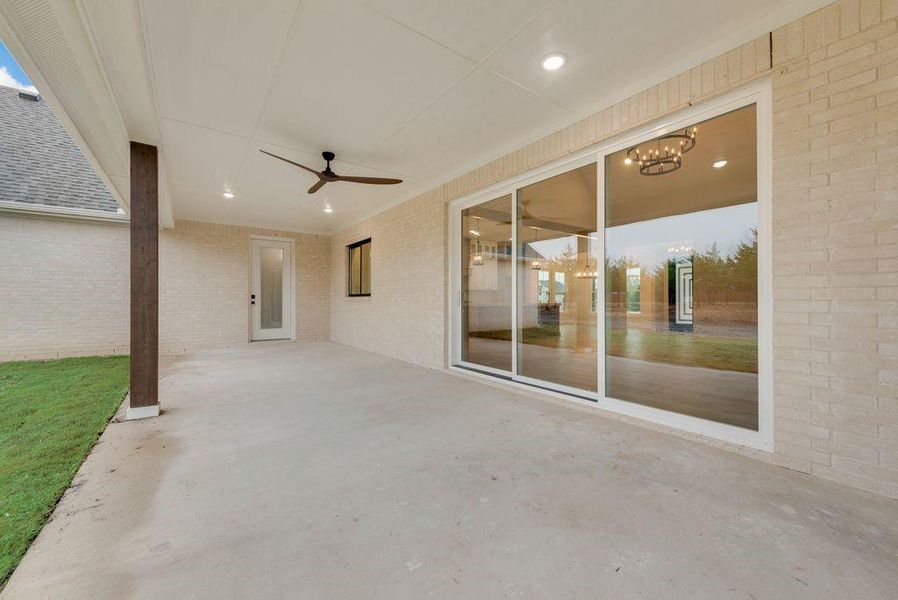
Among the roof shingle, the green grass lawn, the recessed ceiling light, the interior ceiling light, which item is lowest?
the green grass lawn

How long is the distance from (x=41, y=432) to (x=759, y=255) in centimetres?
536

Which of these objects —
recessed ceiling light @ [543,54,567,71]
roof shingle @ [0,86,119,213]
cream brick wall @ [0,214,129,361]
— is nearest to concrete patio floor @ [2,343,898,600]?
recessed ceiling light @ [543,54,567,71]

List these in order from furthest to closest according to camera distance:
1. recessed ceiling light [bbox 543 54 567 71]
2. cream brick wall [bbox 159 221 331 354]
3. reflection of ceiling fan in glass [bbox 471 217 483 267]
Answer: cream brick wall [bbox 159 221 331 354] < reflection of ceiling fan in glass [bbox 471 217 483 267] < recessed ceiling light [bbox 543 54 567 71]

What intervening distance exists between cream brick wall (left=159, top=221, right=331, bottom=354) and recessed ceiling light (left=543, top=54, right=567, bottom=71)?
7453 mm

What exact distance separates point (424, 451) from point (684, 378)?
11.4ft

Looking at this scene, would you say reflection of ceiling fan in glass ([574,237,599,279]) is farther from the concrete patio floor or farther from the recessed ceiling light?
the recessed ceiling light

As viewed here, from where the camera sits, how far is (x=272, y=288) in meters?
8.68

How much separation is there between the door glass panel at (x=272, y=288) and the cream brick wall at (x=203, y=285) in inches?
18.6

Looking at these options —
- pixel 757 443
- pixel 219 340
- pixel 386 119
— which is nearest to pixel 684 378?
pixel 757 443

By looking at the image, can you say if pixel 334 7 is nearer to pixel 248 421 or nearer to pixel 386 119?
pixel 386 119

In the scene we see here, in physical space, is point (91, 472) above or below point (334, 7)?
below

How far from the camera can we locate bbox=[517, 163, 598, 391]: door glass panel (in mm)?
3875

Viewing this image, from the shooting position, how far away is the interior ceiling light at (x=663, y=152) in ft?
9.66

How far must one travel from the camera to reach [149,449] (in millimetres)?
2531
